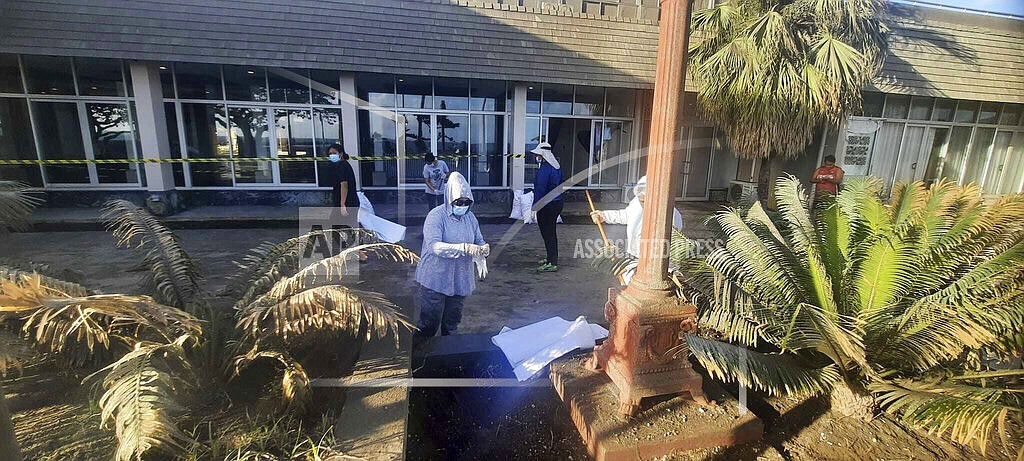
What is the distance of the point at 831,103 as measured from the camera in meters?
7.71

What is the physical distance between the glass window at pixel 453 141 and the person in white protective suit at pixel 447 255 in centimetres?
706

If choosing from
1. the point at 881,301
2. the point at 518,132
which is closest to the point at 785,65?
the point at 518,132

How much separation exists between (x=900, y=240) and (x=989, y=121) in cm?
1492

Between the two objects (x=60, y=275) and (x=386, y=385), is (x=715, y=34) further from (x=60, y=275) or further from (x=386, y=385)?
(x=60, y=275)

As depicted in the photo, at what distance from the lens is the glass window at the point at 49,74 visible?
8383 millimetres

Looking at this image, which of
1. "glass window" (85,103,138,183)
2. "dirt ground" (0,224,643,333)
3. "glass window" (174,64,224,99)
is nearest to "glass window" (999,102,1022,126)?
"dirt ground" (0,224,643,333)

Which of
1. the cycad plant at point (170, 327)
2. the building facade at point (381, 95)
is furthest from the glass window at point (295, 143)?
the cycad plant at point (170, 327)

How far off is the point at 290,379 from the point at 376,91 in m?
9.01

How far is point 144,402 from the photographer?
185 centimetres

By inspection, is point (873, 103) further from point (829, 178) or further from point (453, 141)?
point (453, 141)

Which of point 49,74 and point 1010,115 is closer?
point 49,74

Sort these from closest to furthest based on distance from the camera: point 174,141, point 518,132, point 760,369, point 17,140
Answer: point 760,369 < point 17,140 < point 174,141 < point 518,132

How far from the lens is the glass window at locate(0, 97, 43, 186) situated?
8469 millimetres

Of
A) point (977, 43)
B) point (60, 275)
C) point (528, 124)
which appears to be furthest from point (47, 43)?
point (977, 43)
